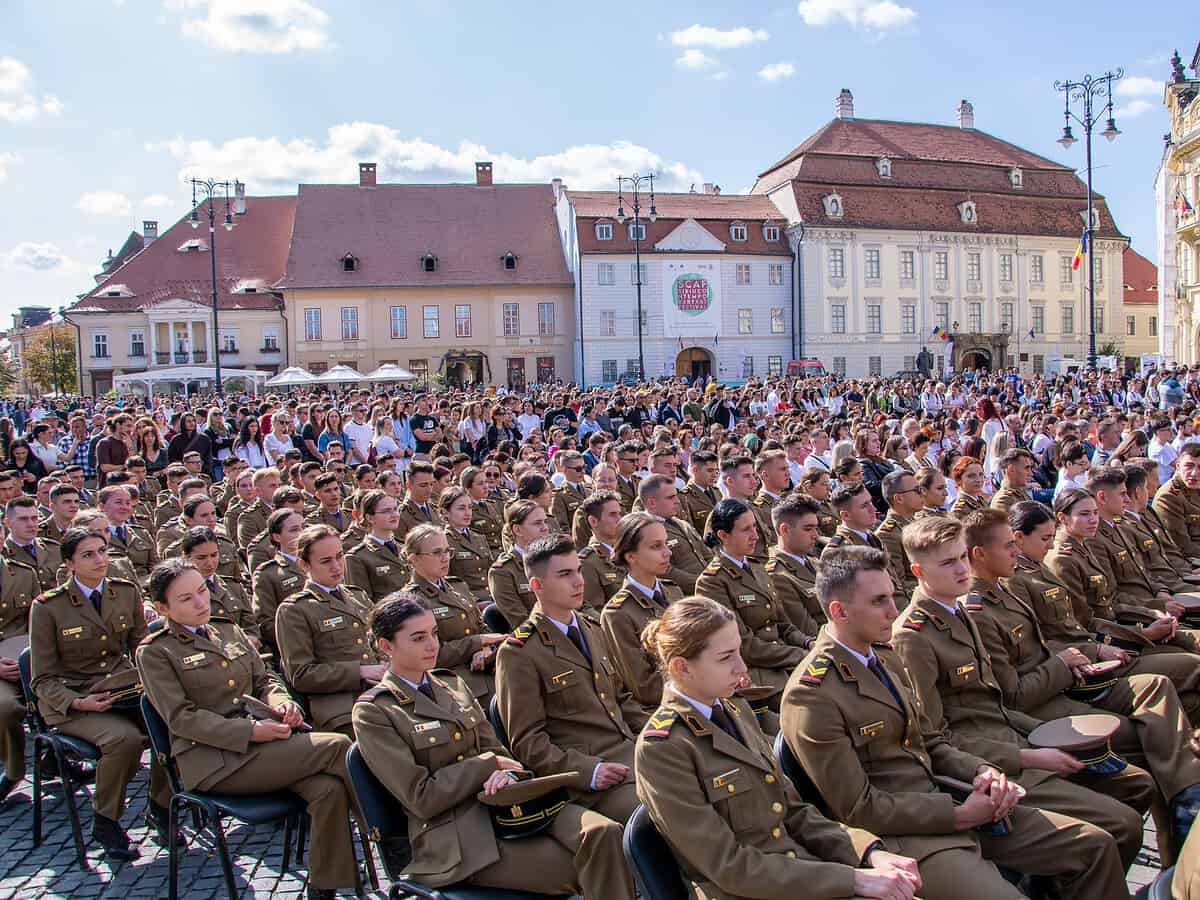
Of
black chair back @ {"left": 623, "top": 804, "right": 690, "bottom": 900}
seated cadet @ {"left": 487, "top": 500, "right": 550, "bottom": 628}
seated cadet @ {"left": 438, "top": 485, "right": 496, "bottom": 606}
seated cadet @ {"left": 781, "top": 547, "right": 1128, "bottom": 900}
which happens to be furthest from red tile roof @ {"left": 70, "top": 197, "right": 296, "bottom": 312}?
black chair back @ {"left": 623, "top": 804, "right": 690, "bottom": 900}

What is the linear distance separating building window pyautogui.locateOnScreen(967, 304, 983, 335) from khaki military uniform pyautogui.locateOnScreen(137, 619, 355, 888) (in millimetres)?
55259

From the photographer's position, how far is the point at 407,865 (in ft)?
12.6

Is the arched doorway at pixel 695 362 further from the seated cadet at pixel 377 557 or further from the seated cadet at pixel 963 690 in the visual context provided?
the seated cadet at pixel 963 690

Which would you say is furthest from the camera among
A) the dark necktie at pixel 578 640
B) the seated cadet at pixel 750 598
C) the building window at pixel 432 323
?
the building window at pixel 432 323

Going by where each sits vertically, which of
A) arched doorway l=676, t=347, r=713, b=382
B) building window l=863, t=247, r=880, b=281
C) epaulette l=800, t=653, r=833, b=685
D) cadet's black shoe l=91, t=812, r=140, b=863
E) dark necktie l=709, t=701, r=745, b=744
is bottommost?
cadet's black shoe l=91, t=812, r=140, b=863

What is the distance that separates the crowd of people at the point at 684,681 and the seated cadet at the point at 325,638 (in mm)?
17

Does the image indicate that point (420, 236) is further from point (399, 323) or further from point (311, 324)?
point (311, 324)

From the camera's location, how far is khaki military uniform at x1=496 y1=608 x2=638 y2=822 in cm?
426

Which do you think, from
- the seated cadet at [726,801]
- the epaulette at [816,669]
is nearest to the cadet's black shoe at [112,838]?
the seated cadet at [726,801]

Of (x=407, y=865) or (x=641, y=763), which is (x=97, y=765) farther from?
(x=641, y=763)

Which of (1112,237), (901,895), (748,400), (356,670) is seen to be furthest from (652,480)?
(1112,237)

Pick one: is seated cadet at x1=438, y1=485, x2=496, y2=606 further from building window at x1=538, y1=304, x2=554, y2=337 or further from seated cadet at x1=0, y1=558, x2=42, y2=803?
building window at x1=538, y1=304, x2=554, y2=337

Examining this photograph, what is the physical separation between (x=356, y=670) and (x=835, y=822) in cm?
297

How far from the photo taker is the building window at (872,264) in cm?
5222
